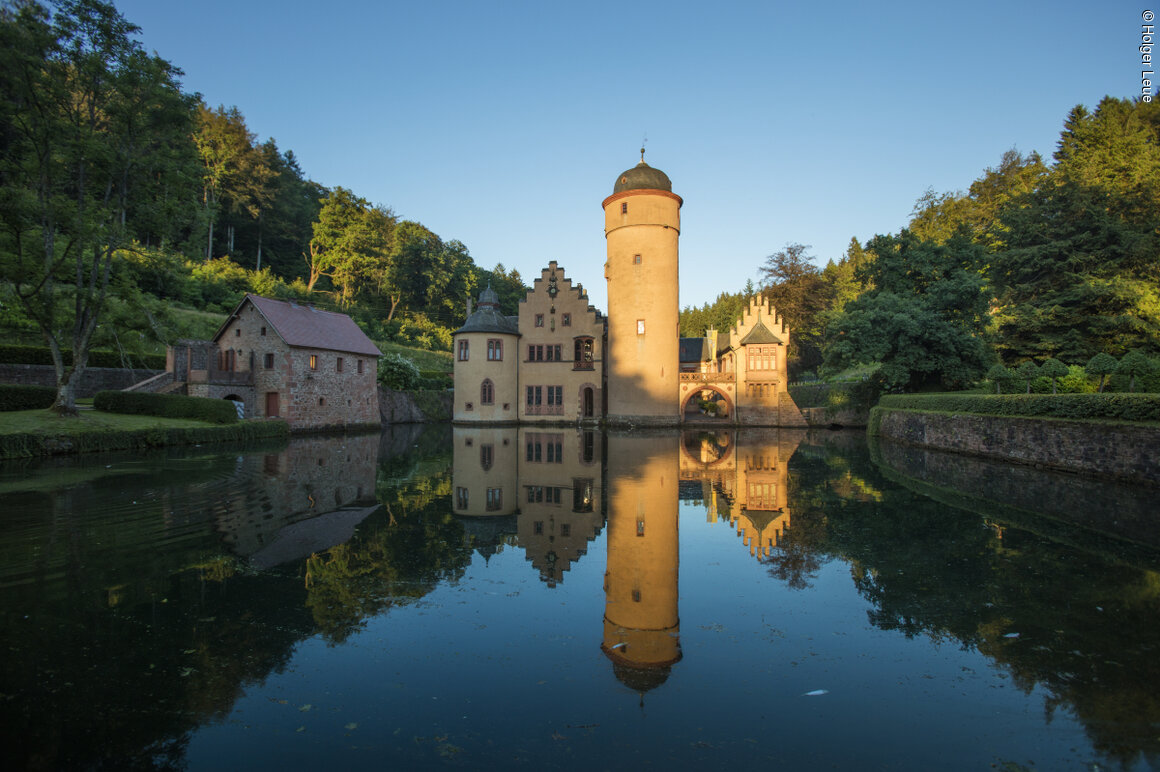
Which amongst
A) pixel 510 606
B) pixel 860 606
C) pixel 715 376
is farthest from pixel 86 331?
pixel 715 376

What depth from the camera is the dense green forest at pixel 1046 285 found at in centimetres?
2105

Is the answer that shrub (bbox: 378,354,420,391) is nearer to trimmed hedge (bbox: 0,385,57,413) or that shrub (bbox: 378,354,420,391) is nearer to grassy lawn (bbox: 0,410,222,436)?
grassy lawn (bbox: 0,410,222,436)

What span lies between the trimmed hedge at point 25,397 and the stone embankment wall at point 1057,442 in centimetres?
3338

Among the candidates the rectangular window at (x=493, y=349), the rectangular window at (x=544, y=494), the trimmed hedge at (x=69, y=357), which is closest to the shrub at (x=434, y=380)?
the rectangular window at (x=493, y=349)

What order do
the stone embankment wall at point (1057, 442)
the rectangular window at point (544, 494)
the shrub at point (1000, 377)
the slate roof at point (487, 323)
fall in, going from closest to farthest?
the rectangular window at point (544, 494) < the stone embankment wall at point (1057, 442) < the shrub at point (1000, 377) < the slate roof at point (487, 323)

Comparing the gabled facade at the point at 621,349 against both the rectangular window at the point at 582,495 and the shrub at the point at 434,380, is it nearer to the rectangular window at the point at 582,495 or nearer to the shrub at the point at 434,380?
the shrub at the point at 434,380

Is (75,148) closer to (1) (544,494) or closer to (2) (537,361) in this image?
(1) (544,494)

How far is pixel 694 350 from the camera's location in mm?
47656

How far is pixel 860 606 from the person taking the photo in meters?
5.71

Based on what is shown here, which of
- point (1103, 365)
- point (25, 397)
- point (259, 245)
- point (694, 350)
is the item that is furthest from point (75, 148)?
point (694, 350)

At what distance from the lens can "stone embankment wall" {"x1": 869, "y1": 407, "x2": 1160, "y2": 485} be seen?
42.0ft

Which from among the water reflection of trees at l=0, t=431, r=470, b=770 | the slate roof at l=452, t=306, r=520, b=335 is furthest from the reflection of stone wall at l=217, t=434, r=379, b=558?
the slate roof at l=452, t=306, r=520, b=335

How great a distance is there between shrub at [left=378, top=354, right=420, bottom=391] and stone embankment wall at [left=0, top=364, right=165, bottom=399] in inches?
502

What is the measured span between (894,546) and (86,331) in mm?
26332
